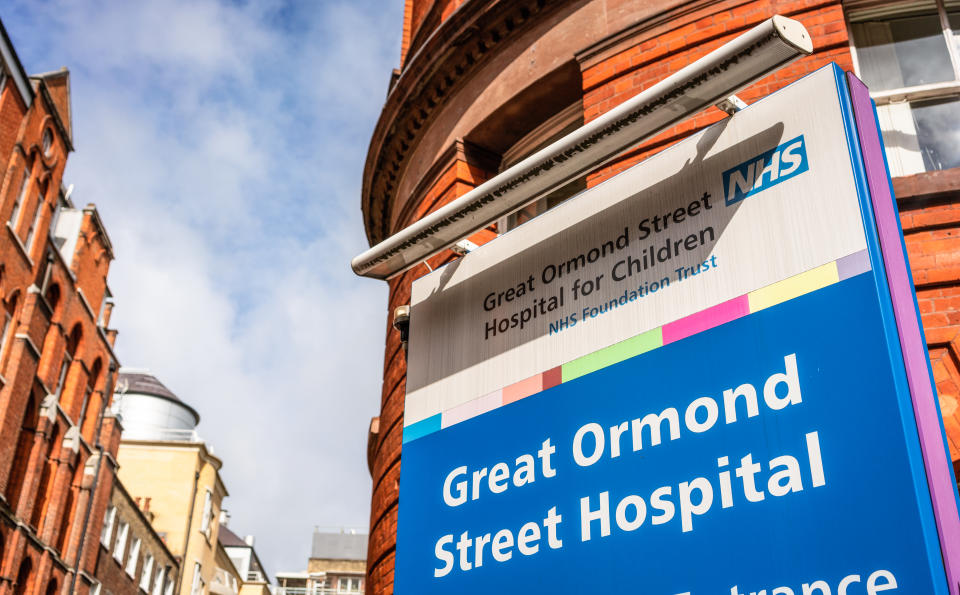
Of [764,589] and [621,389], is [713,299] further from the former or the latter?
[764,589]

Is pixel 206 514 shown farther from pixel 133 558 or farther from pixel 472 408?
pixel 472 408

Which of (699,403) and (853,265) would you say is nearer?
(853,265)

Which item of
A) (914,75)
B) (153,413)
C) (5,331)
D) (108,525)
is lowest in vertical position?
(914,75)

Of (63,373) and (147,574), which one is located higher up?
(63,373)

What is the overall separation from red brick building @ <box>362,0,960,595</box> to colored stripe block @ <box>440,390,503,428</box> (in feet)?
9.86

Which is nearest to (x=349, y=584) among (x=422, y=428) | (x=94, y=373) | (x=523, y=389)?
(x=94, y=373)

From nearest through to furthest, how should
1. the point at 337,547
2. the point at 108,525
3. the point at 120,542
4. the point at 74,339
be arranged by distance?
the point at 74,339
the point at 108,525
the point at 120,542
the point at 337,547

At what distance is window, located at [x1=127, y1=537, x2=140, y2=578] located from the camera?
43.6 meters

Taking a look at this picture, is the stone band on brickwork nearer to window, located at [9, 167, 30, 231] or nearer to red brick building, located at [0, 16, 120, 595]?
red brick building, located at [0, 16, 120, 595]

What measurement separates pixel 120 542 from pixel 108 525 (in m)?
2.10

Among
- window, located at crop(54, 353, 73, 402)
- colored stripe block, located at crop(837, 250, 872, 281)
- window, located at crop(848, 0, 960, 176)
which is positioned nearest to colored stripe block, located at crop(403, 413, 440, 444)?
colored stripe block, located at crop(837, 250, 872, 281)

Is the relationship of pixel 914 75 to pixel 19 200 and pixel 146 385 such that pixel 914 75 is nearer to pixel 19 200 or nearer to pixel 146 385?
pixel 19 200

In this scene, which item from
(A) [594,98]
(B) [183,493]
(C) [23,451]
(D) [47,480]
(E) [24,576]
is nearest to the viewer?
(A) [594,98]

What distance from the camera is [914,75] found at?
801cm
